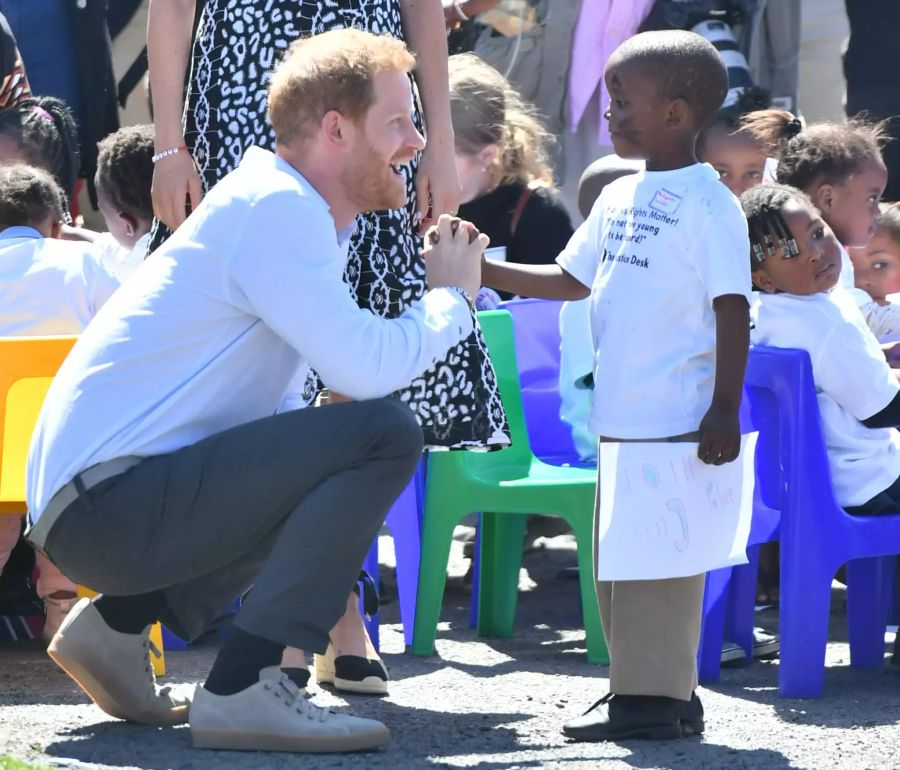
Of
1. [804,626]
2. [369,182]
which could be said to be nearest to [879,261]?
[804,626]

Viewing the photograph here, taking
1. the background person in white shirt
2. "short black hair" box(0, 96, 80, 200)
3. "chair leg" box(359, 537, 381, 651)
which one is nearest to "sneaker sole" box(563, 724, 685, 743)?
the background person in white shirt

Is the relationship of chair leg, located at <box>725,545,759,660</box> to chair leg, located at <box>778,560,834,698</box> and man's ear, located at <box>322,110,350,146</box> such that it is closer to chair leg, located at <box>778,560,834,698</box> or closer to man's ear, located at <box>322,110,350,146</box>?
chair leg, located at <box>778,560,834,698</box>

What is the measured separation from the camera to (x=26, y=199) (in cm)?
427

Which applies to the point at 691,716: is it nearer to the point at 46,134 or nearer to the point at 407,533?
the point at 407,533

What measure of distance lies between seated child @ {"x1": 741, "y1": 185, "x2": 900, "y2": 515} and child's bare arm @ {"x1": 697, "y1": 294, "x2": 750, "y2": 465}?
2.12 ft

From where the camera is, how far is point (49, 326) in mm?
4078

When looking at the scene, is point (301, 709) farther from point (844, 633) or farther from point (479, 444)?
point (844, 633)

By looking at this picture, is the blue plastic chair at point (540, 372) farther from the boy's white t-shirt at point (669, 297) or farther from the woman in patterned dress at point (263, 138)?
the boy's white t-shirt at point (669, 297)

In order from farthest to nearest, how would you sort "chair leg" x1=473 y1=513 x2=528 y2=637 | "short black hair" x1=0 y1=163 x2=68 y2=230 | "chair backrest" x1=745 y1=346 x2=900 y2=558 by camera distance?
"chair leg" x1=473 y1=513 x2=528 y2=637 → "short black hair" x1=0 y1=163 x2=68 y2=230 → "chair backrest" x1=745 y1=346 x2=900 y2=558

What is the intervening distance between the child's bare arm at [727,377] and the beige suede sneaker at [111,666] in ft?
3.73

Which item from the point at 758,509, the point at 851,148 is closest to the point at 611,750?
the point at 758,509

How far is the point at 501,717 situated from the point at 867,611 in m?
1.10

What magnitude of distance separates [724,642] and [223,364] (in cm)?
171

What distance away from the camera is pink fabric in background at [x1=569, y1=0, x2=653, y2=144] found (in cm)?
642
